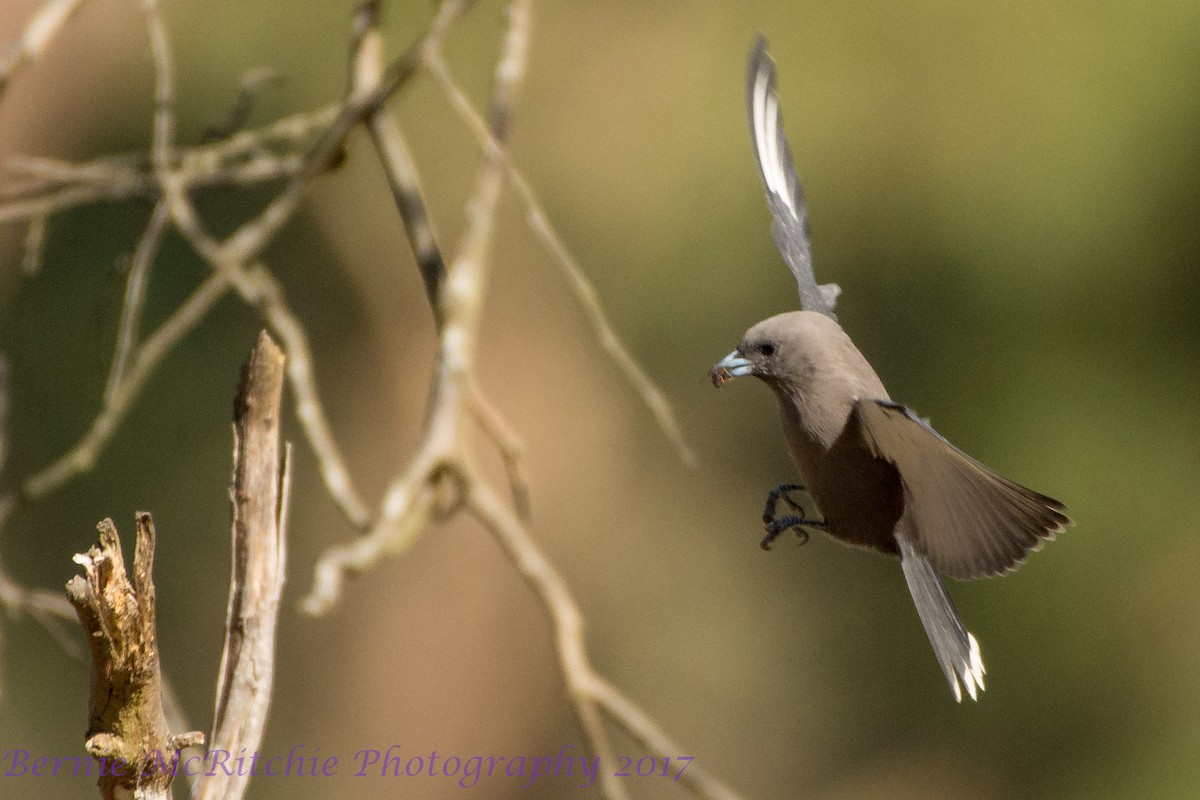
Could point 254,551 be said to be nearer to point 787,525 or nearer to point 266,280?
point 266,280

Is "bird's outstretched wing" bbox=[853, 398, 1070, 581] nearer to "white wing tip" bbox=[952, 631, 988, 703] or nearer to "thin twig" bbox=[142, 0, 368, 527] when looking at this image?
"white wing tip" bbox=[952, 631, 988, 703]

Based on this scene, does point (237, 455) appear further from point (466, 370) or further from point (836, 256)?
point (836, 256)

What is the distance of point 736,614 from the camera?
5.79 m

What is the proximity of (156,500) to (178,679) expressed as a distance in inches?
32.2

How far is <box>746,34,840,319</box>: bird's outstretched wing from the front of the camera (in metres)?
2.25

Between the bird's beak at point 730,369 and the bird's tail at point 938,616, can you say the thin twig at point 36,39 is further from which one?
the bird's tail at point 938,616

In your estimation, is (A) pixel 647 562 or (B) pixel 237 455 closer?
(B) pixel 237 455

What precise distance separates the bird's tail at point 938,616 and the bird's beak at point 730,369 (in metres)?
0.36

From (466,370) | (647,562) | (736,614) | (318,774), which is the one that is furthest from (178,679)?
(466,370)

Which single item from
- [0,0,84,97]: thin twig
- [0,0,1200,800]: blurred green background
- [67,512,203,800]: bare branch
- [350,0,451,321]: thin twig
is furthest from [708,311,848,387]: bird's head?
[0,0,1200,800]: blurred green background

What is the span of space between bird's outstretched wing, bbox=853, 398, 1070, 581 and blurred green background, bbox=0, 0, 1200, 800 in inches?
124

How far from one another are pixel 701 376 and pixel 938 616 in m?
3.53

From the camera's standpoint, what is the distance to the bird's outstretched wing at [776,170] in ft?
7.37

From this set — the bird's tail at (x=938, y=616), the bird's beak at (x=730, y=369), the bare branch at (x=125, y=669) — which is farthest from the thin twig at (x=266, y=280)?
the bird's tail at (x=938, y=616)
